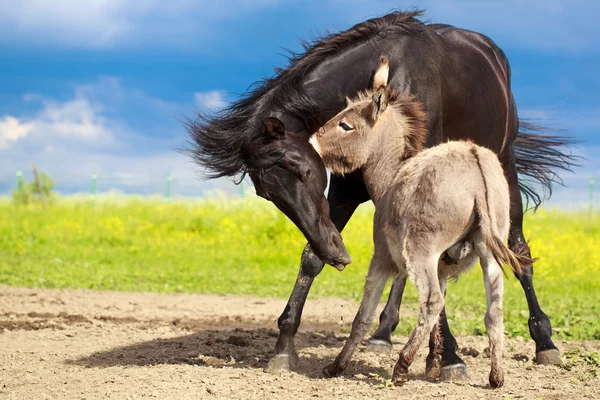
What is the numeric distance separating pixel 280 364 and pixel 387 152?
1.90 metres

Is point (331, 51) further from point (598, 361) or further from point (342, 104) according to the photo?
point (598, 361)

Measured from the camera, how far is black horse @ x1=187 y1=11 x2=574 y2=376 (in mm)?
5059

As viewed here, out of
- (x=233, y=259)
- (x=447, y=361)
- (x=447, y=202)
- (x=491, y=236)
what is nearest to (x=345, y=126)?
(x=447, y=202)

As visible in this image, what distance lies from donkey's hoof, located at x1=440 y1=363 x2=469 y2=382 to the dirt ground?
7 cm

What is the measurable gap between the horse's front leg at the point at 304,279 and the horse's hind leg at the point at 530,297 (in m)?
1.57

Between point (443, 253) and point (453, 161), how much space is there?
0.64m

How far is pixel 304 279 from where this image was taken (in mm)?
5973

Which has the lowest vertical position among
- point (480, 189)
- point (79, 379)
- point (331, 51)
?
point (79, 379)

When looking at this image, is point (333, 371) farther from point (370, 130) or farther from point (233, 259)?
point (233, 259)

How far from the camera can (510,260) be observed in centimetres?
466

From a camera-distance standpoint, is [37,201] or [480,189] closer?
[480,189]

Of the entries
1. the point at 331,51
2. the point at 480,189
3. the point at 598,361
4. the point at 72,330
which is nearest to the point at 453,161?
the point at 480,189

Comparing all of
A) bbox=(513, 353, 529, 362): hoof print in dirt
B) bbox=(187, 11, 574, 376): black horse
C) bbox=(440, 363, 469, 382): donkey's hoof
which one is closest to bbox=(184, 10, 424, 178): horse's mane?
bbox=(187, 11, 574, 376): black horse

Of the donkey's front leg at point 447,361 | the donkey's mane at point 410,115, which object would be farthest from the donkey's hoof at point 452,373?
the donkey's mane at point 410,115
